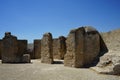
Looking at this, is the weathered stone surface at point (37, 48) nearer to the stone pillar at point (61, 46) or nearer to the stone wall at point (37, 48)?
the stone wall at point (37, 48)

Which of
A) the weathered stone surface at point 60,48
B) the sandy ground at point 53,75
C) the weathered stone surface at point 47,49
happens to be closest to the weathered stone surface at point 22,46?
the weathered stone surface at point 60,48

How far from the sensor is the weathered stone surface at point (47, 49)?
58.7 ft

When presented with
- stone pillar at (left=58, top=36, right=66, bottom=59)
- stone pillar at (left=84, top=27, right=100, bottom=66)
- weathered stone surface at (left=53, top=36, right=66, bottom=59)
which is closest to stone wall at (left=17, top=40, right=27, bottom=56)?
weathered stone surface at (left=53, top=36, right=66, bottom=59)

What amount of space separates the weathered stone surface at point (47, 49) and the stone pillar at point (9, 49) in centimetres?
330

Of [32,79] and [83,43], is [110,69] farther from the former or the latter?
[32,79]

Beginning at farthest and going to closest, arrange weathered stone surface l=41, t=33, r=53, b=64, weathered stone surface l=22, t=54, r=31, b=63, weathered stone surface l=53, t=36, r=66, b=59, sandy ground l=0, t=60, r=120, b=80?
1. weathered stone surface l=53, t=36, r=66, b=59
2. weathered stone surface l=22, t=54, r=31, b=63
3. weathered stone surface l=41, t=33, r=53, b=64
4. sandy ground l=0, t=60, r=120, b=80

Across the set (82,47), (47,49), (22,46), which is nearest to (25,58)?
(47,49)

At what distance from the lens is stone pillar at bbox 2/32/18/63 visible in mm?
17955

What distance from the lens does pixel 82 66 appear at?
14125 millimetres

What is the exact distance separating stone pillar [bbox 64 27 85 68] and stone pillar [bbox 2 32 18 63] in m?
6.83

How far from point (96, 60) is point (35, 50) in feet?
39.4

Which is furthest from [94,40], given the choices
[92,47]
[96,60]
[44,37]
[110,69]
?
[44,37]

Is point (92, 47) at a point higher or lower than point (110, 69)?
higher

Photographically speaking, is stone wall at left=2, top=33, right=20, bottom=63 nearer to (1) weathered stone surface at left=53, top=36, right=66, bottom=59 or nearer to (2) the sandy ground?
(2) the sandy ground
